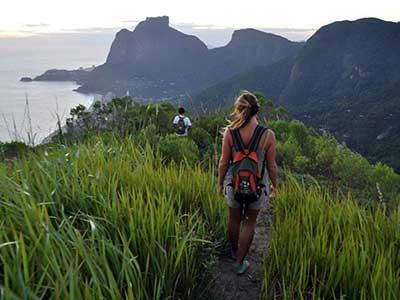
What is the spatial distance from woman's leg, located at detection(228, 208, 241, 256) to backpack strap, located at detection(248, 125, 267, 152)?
0.54 meters

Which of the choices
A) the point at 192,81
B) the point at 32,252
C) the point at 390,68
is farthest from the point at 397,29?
the point at 32,252

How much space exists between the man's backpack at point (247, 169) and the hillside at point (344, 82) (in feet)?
152

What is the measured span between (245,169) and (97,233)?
132cm

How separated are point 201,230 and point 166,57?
149m

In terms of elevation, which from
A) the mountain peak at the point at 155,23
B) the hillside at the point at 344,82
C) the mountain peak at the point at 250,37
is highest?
the mountain peak at the point at 155,23

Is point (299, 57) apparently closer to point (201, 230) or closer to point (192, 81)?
point (192, 81)

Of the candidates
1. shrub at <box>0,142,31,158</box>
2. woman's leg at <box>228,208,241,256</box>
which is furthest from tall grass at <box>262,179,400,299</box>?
shrub at <box>0,142,31,158</box>

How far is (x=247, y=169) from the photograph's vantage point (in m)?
2.99

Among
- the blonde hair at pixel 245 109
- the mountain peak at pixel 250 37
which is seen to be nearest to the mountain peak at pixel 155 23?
the mountain peak at pixel 250 37

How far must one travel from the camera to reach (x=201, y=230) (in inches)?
120

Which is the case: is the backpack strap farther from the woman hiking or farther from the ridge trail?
the ridge trail

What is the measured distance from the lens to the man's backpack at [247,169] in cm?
299

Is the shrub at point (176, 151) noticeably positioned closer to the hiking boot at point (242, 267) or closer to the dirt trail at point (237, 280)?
the dirt trail at point (237, 280)

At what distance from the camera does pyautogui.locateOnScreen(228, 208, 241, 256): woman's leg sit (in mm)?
3217
